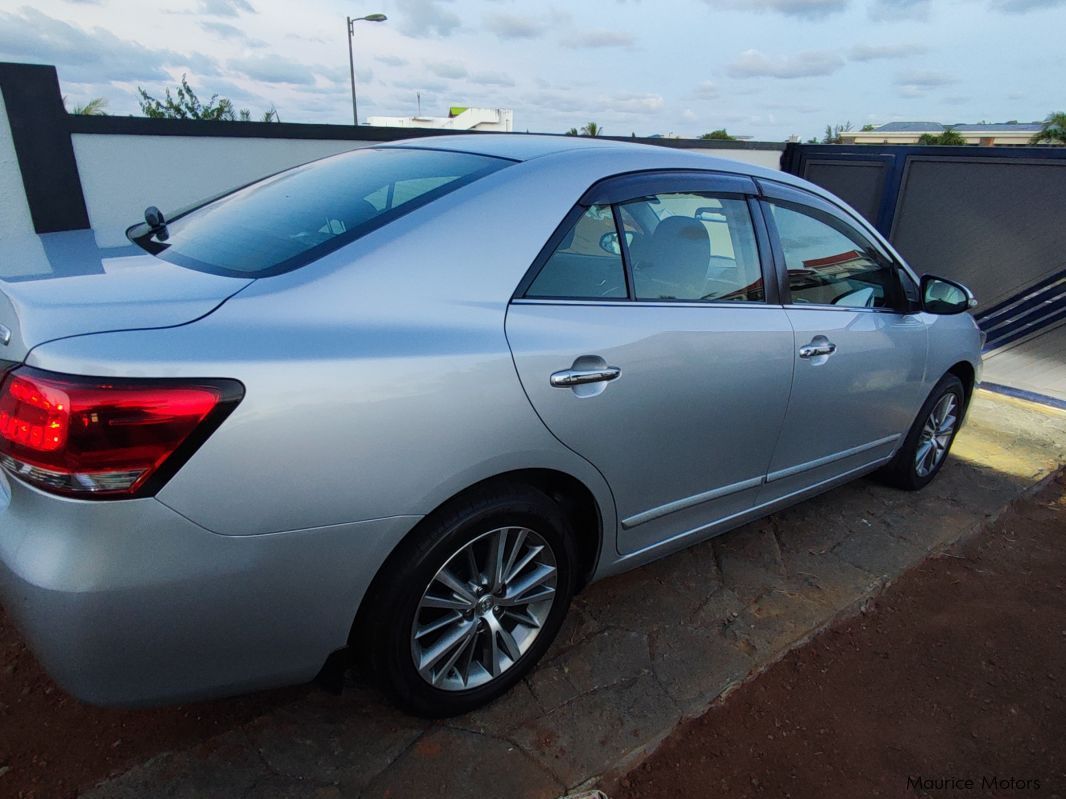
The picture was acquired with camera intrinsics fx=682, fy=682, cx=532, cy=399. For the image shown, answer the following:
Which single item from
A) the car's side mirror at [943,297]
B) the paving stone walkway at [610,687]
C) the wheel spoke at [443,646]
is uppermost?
the car's side mirror at [943,297]

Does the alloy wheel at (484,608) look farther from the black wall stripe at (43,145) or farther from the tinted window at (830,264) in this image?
the black wall stripe at (43,145)

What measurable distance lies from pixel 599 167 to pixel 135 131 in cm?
491

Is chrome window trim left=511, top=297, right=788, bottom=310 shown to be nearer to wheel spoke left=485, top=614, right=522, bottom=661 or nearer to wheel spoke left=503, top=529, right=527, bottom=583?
wheel spoke left=503, top=529, right=527, bottom=583

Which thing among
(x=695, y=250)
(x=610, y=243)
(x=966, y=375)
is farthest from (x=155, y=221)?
(x=966, y=375)

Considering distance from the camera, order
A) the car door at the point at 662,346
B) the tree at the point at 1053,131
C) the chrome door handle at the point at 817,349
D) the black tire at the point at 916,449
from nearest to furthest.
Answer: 1. the car door at the point at 662,346
2. the chrome door handle at the point at 817,349
3. the black tire at the point at 916,449
4. the tree at the point at 1053,131

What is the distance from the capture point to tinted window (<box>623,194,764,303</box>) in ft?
7.50

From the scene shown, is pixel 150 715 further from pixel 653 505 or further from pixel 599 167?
pixel 599 167

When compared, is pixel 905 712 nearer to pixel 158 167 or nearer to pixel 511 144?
pixel 511 144

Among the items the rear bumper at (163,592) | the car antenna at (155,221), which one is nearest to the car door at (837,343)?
the rear bumper at (163,592)

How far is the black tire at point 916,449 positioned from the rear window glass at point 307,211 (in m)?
2.70

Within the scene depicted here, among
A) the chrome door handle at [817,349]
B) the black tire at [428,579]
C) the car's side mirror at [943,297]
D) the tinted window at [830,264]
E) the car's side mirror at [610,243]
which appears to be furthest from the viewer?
the car's side mirror at [943,297]

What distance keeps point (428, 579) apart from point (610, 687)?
0.84 m

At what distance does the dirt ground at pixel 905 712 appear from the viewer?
199 cm

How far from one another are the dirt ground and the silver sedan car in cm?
56
